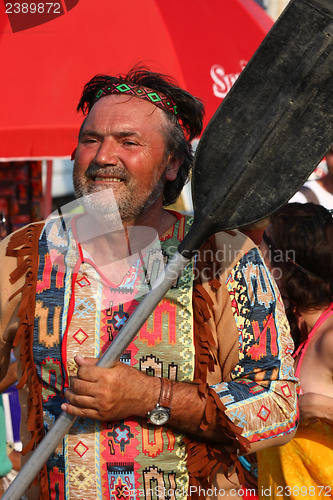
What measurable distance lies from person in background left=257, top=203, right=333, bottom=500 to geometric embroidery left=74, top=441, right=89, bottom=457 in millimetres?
1045

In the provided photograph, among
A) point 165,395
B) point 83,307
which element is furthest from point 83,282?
point 165,395

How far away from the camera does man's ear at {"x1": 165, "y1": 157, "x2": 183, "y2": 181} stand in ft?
8.16

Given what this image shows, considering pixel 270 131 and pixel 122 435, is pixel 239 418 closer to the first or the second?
pixel 122 435

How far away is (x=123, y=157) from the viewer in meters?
2.30

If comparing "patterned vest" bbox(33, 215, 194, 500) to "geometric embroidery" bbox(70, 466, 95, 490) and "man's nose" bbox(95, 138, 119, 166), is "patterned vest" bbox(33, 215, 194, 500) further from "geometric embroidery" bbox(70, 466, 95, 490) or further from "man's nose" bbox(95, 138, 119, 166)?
"man's nose" bbox(95, 138, 119, 166)

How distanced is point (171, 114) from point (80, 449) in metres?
1.19

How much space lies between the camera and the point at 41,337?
7.10 feet

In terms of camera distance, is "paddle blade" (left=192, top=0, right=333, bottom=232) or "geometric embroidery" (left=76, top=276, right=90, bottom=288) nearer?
"paddle blade" (left=192, top=0, right=333, bottom=232)

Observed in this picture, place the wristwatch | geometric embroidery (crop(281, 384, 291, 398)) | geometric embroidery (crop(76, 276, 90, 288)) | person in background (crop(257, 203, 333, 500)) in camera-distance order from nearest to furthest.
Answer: the wristwatch → geometric embroidery (crop(281, 384, 291, 398)) → geometric embroidery (crop(76, 276, 90, 288)) → person in background (crop(257, 203, 333, 500))

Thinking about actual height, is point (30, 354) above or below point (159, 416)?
below

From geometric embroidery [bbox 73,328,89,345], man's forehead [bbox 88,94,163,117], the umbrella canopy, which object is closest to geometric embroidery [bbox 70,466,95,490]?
geometric embroidery [bbox 73,328,89,345]

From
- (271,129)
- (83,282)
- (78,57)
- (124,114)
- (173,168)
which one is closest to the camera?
(271,129)

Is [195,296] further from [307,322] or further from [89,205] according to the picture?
[307,322]

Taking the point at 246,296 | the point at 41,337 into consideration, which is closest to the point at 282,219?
the point at 246,296
